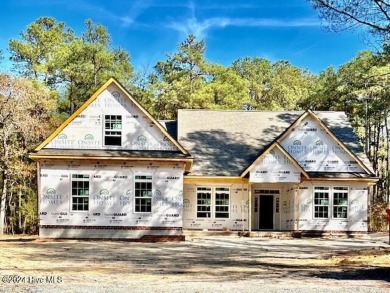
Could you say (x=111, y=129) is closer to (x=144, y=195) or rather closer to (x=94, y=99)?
(x=94, y=99)

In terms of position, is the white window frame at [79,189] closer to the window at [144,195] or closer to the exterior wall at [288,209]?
the window at [144,195]

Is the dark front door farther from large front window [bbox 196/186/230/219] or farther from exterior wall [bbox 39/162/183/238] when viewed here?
exterior wall [bbox 39/162/183/238]

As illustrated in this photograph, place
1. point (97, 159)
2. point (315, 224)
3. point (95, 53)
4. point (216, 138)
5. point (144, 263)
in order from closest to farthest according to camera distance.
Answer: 1. point (144, 263)
2. point (97, 159)
3. point (315, 224)
4. point (216, 138)
5. point (95, 53)

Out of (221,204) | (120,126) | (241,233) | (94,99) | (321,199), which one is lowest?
(241,233)

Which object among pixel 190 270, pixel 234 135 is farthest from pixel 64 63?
pixel 190 270

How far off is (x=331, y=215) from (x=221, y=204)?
5.16 metres

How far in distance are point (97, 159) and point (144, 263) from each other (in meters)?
9.53

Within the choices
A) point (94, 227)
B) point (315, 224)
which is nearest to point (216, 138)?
point (315, 224)

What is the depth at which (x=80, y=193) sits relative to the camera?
75.6 feet

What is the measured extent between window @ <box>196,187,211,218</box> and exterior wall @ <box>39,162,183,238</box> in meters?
3.42

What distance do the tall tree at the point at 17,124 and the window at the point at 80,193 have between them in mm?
8384

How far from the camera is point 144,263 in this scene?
45.8 feet

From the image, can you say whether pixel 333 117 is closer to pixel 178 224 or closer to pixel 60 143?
pixel 178 224

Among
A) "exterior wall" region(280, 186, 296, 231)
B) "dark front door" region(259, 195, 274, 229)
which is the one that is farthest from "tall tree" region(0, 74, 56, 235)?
"exterior wall" region(280, 186, 296, 231)
